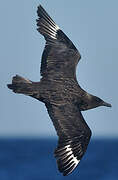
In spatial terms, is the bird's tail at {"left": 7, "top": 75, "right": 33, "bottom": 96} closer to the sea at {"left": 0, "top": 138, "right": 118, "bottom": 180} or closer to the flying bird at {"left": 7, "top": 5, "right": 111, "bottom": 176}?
the flying bird at {"left": 7, "top": 5, "right": 111, "bottom": 176}

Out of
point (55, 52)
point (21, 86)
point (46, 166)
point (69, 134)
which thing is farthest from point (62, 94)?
point (46, 166)

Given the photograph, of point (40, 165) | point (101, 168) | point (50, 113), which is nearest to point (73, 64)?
point (50, 113)

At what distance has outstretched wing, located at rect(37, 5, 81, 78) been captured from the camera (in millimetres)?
20688

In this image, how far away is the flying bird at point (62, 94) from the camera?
19047mm

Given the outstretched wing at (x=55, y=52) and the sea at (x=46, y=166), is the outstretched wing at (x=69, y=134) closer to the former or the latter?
the outstretched wing at (x=55, y=52)

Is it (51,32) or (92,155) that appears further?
(92,155)

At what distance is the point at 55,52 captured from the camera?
2109cm

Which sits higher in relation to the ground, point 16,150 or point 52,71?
point 52,71

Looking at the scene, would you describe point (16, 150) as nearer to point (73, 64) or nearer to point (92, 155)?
point (92, 155)

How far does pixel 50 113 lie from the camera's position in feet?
64.0

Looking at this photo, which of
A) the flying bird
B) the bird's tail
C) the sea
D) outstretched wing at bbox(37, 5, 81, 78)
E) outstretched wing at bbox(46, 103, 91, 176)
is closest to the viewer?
outstretched wing at bbox(46, 103, 91, 176)

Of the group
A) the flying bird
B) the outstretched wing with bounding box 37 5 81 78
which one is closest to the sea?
the outstretched wing with bounding box 37 5 81 78

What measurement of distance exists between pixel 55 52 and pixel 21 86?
1742mm

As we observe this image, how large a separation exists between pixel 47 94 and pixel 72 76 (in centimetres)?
126
